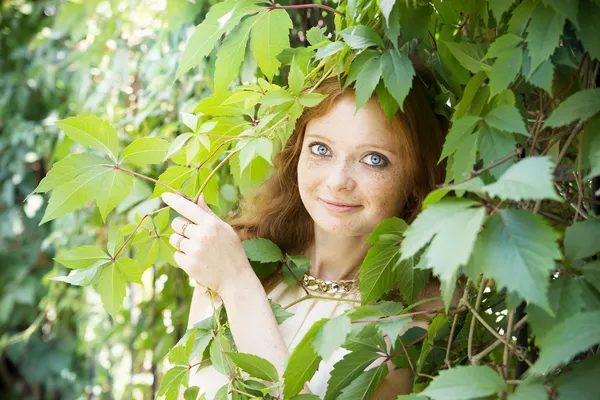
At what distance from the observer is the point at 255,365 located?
0.80 meters

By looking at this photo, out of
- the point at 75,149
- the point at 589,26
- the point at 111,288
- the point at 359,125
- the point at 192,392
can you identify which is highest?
the point at 589,26

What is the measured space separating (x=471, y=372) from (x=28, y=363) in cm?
266

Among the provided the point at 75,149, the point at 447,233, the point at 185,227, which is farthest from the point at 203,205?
Result: the point at 75,149

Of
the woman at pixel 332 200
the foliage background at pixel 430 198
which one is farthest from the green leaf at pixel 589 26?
the woman at pixel 332 200

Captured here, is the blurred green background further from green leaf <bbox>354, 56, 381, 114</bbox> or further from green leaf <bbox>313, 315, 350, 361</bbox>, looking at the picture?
green leaf <bbox>313, 315, 350, 361</bbox>

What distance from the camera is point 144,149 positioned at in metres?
0.88

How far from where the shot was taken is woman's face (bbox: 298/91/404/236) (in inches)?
35.6

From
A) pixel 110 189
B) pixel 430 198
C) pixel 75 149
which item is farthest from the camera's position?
pixel 75 149

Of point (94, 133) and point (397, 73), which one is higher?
point (397, 73)

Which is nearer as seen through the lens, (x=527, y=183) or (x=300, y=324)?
(x=527, y=183)

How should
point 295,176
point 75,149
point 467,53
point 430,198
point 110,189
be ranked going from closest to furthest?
point 430,198 < point 467,53 < point 110,189 < point 295,176 < point 75,149

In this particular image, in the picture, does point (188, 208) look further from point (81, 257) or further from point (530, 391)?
point (530, 391)

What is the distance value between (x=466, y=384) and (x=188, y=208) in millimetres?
464

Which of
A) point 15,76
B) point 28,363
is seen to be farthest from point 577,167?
point 28,363
